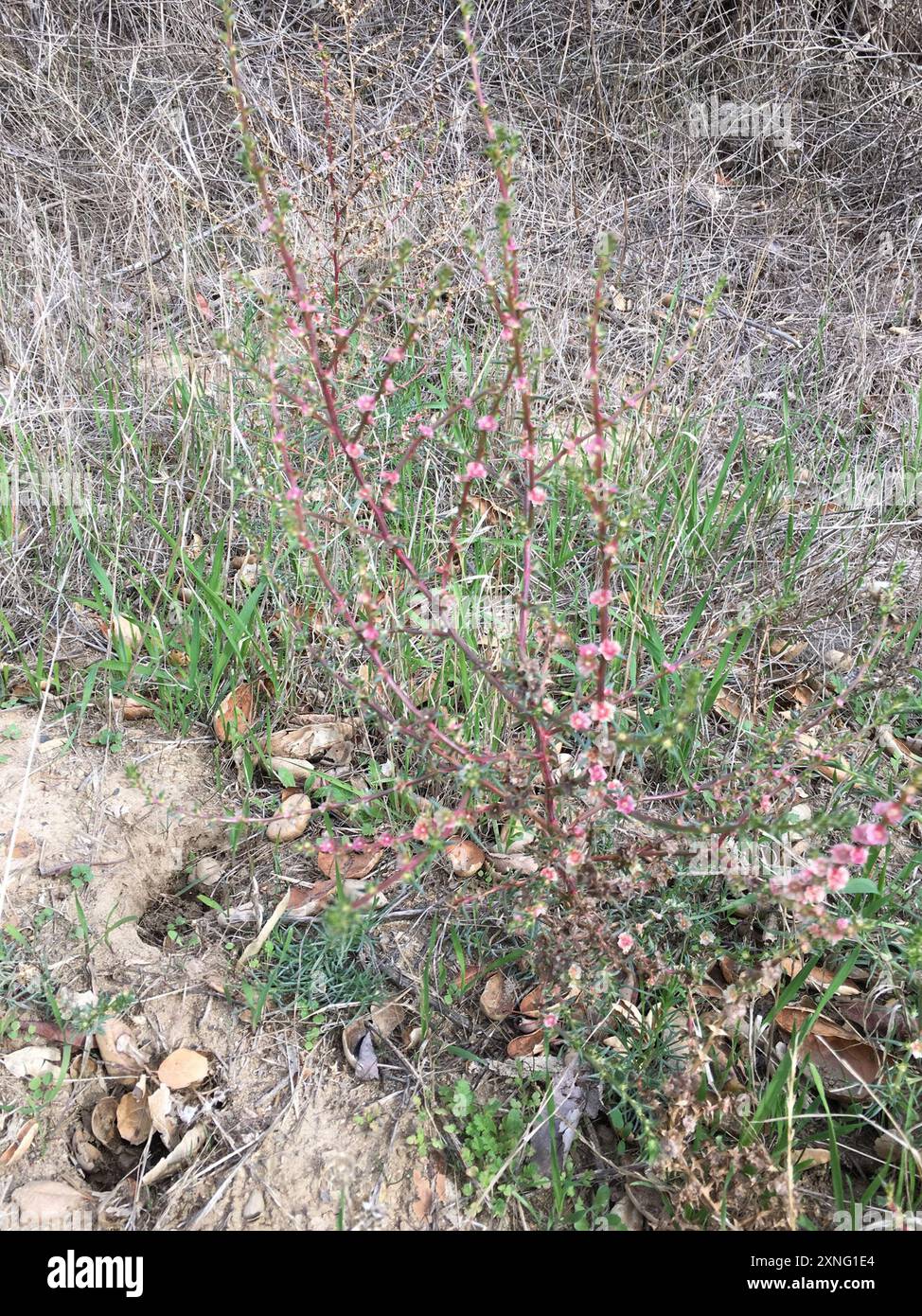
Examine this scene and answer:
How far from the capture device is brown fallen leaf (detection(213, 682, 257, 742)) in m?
2.04

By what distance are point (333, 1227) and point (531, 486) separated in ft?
4.00

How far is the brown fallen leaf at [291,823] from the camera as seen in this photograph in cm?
189

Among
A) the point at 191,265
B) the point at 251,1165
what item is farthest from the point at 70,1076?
the point at 191,265

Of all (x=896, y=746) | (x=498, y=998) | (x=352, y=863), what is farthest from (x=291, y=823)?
(x=896, y=746)

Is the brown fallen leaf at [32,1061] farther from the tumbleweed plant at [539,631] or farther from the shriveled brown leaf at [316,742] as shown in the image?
the shriveled brown leaf at [316,742]

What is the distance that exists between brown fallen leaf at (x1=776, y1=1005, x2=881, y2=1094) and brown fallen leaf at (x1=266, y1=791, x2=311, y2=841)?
1.00 metres

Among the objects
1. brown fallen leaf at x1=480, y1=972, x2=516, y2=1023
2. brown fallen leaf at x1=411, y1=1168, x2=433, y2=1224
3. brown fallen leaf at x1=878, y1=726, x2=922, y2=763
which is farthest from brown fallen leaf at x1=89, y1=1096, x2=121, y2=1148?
brown fallen leaf at x1=878, y1=726, x2=922, y2=763

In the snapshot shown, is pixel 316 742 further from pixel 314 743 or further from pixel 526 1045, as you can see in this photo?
pixel 526 1045

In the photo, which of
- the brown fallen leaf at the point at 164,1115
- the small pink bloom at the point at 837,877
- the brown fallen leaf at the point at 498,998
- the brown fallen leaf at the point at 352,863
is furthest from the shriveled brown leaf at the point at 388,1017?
the small pink bloom at the point at 837,877

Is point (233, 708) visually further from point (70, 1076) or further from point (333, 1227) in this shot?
point (333, 1227)

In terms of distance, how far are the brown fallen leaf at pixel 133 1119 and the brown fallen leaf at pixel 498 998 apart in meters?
0.62

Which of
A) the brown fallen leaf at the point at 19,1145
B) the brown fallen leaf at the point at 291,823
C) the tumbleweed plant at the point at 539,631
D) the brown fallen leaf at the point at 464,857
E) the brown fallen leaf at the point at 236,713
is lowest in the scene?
the brown fallen leaf at the point at 19,1145

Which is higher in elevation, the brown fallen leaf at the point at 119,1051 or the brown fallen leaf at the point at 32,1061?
the brown fallen leaf at the point at 119,1051

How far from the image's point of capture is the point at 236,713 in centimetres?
203
